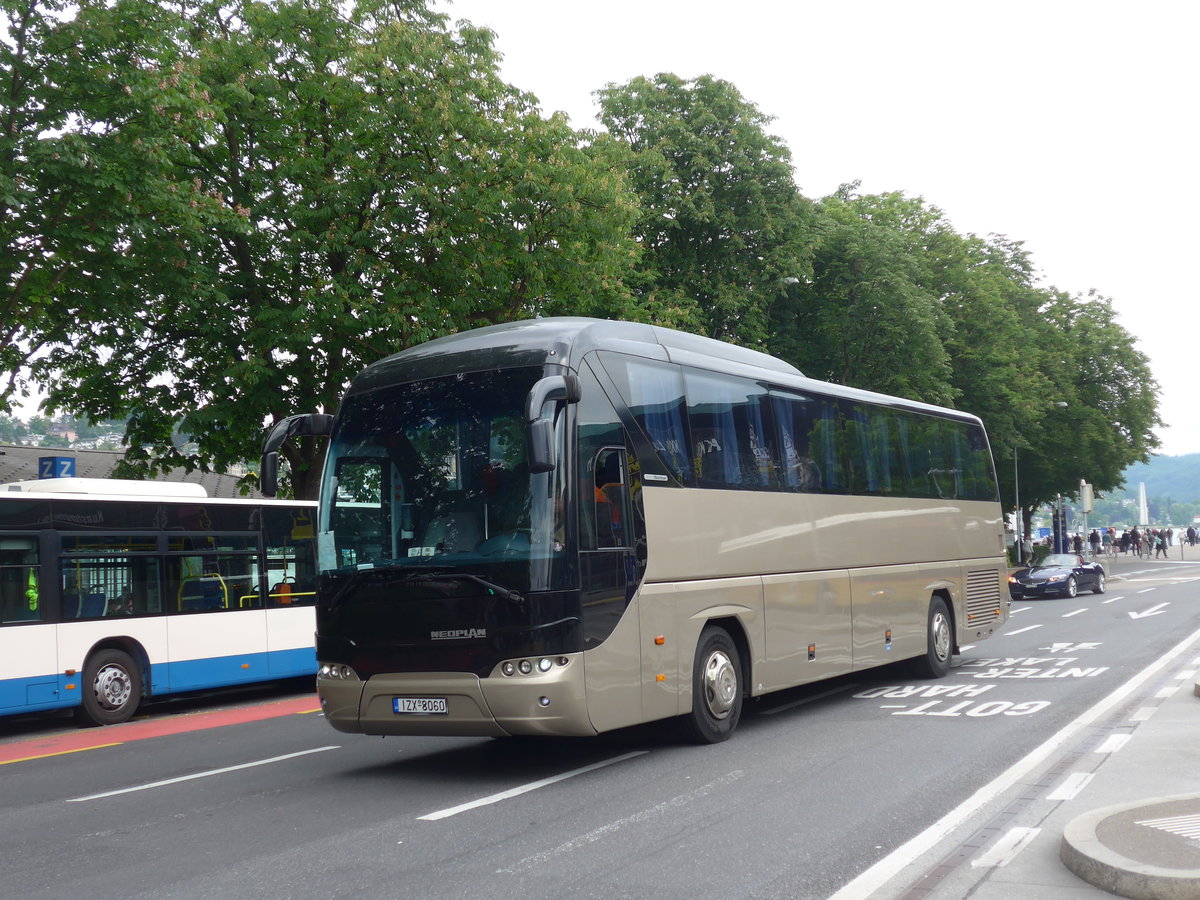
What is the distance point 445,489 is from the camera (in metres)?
9.31

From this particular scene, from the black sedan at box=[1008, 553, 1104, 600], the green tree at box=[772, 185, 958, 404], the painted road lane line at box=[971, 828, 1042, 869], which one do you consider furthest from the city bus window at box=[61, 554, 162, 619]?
the black sedan at box=[1008, 553, 1104, 600]

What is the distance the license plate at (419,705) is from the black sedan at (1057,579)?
98.6ft

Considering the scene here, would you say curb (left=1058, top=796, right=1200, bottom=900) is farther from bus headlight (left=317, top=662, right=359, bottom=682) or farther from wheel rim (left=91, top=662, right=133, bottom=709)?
wheel rim (left=91, top=662, right=133, bottom=709)

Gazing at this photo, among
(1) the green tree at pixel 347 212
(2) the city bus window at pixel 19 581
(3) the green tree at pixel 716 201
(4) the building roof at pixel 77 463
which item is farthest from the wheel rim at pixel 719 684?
(4) the building roof at pixel 77 463

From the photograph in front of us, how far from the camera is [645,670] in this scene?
969cm

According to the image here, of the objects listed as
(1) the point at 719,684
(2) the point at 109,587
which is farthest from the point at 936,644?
(2) the point at 109,587

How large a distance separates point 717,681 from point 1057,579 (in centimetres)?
2783

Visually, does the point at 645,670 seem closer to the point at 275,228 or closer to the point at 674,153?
the point at 275,228

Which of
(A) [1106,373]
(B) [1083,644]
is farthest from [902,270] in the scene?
(A) [1106,373]

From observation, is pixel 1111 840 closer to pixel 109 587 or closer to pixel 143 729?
pixel 143 729

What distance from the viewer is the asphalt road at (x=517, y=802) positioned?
6.36 m

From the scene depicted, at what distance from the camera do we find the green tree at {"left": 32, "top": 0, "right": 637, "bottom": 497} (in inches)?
877

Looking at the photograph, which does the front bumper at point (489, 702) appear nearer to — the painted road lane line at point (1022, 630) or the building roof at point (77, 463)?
the painted road lane line at point (1022, 630)

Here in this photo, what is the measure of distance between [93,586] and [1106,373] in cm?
5294
